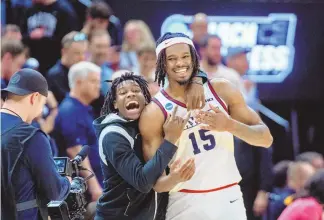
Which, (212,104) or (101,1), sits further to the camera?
(101,1)

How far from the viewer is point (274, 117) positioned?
331 inches

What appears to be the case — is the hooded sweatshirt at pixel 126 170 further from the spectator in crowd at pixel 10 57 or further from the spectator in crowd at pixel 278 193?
the spectator in crowd at pixel 278 193

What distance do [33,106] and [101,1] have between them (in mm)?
3657

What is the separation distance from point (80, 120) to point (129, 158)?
2.04 meters

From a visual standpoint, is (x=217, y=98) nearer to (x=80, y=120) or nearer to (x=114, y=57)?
(x=80, y=120)

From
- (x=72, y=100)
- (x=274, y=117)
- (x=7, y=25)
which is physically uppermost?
(x=7, y=25)

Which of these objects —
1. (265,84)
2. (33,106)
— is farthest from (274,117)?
(33,106)

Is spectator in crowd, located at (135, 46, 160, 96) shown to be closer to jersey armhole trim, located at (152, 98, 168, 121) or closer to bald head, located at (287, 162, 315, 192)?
bald head, located at (287, 162, 315, 192)

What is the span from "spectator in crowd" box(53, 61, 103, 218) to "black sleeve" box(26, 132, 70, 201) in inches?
71.5

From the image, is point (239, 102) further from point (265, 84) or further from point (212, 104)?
point (265, 84)

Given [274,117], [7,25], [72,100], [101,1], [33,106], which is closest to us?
[33,106]

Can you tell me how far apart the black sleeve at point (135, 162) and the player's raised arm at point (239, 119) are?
31 centimetres

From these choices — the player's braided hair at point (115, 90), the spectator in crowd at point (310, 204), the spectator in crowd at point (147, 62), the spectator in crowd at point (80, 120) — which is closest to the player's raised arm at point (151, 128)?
the player's braided hair at point (115, 90)

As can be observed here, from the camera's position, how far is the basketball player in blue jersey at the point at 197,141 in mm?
4438
